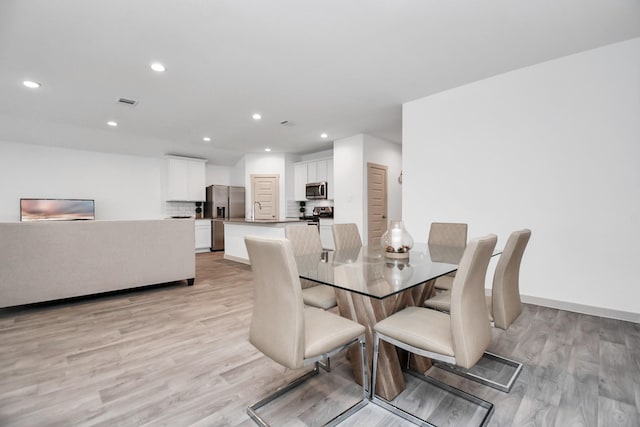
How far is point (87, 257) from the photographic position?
3.34 meters

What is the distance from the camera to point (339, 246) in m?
2.94

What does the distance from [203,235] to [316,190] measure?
3337 mm

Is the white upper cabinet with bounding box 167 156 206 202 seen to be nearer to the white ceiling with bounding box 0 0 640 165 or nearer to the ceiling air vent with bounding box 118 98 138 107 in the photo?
the white ceiling with bounding box 0 0 640 165

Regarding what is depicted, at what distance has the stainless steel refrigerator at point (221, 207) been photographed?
7.88 m

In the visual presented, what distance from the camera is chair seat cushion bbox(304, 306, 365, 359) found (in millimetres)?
1333

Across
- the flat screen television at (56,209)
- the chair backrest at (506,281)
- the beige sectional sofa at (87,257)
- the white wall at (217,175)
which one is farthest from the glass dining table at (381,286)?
the white wall at (217,175)

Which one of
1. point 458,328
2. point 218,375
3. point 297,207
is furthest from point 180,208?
point 458,328

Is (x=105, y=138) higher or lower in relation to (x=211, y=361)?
higher

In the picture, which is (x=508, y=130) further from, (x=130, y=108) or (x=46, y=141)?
(x=46, y=141)

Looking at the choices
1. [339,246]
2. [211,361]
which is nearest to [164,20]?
[339,246]

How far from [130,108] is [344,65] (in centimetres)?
342

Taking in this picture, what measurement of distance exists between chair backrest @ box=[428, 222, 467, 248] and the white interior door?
5.13m

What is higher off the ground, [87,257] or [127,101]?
[127,101]

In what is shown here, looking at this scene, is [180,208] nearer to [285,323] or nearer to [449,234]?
[449,234]
